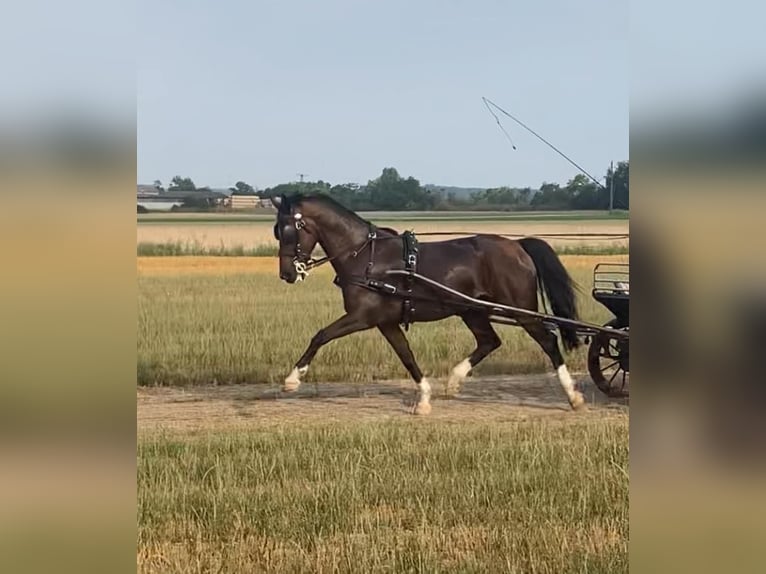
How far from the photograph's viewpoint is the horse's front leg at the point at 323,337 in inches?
236

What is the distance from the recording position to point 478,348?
21.5 ft

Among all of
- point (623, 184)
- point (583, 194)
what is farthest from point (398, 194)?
point (623, 184)

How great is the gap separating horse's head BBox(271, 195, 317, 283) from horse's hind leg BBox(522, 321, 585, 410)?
5.78 feet

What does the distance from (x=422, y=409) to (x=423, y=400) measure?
75 mm

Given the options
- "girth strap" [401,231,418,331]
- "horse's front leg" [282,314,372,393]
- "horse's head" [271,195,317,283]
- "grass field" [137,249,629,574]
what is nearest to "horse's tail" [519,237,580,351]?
"grass field" [137,249,629,574]

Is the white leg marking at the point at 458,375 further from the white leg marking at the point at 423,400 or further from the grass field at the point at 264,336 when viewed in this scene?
the grass field at the point at 264,336

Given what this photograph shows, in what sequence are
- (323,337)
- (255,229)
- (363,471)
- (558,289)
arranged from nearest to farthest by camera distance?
Answer: (363,471) → (323,337) → (558,289) → (255,229)

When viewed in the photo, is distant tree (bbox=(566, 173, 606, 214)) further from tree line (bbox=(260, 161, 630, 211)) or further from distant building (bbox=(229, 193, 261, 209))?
distant building (bbox=(229, 193, 261, 209))

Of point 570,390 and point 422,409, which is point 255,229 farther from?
point 570,390

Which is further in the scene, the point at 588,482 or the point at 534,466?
the point at 534,466

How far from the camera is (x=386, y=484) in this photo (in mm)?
3652
